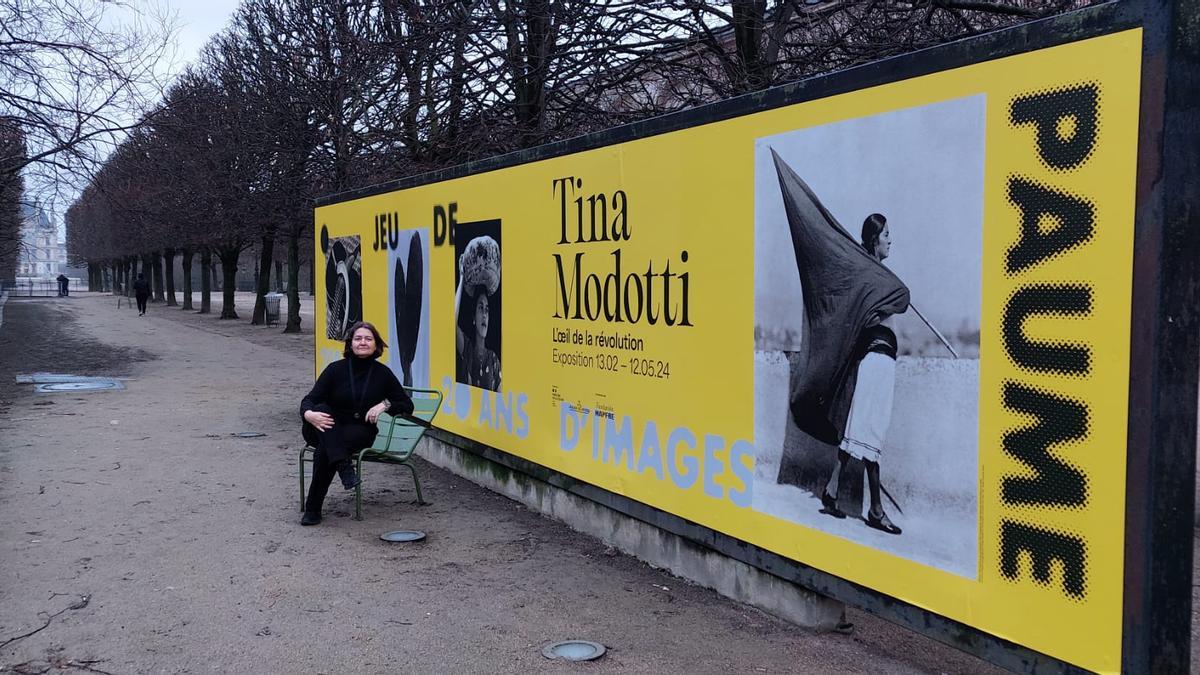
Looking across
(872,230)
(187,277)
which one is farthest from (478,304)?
(187,277)

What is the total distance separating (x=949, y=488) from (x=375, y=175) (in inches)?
494

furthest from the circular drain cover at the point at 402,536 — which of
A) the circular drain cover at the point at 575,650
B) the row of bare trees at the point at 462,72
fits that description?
the row of bare trees at the point at 462,72

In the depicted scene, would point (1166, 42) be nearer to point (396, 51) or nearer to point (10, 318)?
point (396, 51)

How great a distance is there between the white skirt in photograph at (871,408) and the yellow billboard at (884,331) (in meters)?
0.01

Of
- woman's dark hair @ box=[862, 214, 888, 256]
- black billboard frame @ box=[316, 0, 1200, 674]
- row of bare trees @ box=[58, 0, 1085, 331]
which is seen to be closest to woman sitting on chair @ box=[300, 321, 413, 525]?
woman's dark hair @ box=[862, 214, 888, 256]

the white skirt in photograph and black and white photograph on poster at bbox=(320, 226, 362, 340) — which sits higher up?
black and white photograph on poster at bbox=(320, 226, 362, 340)

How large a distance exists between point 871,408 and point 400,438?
4347mm

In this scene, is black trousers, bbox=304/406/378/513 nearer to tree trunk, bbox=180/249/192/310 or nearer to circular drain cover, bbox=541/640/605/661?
circular drain cover, bbox=541/640/605/661

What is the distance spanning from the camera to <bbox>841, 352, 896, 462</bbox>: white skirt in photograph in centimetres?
405

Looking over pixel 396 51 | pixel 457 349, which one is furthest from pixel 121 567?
pixel 396 51

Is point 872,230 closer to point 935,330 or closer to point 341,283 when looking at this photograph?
point 935,330

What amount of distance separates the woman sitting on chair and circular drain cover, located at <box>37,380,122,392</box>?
976 centimetres

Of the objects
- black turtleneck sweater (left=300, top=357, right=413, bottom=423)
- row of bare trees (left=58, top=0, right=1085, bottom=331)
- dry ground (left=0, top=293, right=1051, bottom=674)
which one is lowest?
dry ground (left=0, top=293, right=1051, bottom=674)

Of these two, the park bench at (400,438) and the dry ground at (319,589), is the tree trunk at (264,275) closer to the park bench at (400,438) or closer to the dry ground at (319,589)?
the dry ground at (319,589)
